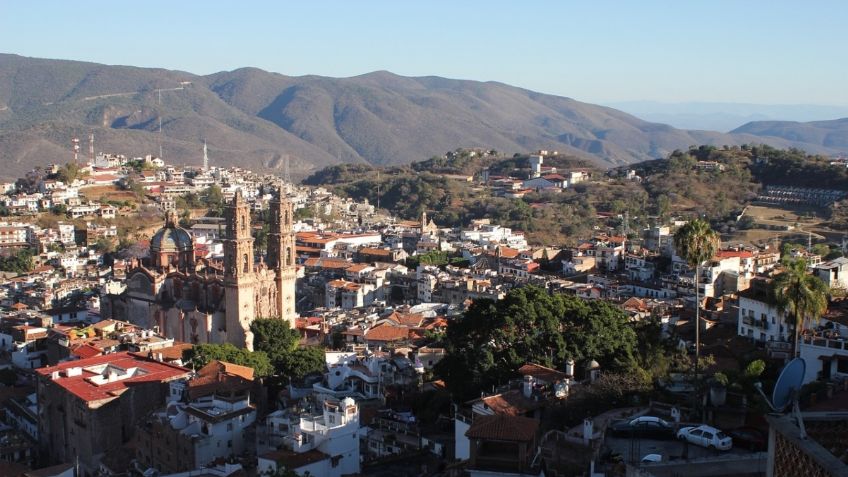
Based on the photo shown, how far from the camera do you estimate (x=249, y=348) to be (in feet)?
107

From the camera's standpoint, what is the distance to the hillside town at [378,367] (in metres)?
14.4

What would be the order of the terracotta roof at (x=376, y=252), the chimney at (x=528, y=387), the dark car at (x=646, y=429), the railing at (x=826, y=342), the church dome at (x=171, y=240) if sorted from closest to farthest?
the dark car at (x=646, y=429)
the chimney at (x=528, y=387)
the railing at (x=826, y=342)
the church dome at (x=171, y=240)
the terracotta roof at (x=376, y=252)

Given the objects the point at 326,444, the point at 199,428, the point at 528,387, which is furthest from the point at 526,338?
the point at 199,428

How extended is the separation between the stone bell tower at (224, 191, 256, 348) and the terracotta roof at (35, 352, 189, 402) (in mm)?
5964

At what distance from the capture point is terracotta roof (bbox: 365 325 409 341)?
32.6m

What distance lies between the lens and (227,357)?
27734 millimetres

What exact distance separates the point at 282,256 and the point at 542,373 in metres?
17.7

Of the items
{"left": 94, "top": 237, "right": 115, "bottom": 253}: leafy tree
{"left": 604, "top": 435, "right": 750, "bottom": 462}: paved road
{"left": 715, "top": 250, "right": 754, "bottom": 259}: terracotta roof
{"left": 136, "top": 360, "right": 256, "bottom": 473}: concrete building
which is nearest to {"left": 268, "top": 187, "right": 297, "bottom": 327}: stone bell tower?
{"left": 136, "top": 360, "right": 256, "bottom": 473}: concrete building

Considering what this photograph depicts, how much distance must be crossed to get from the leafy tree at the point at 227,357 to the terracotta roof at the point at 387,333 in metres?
5.14

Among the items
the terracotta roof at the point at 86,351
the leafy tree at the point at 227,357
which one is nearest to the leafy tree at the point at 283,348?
the leafy tree at the point at 227,357

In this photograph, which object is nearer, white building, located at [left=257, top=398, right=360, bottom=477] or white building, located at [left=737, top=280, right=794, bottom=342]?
white building, located at [left=257, top=398, right=360, bottom=477]

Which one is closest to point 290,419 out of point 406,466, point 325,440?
point 325,440

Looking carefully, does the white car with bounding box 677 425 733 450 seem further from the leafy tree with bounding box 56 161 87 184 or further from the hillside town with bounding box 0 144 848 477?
the leafy tree with bounding box 56 161 87 184

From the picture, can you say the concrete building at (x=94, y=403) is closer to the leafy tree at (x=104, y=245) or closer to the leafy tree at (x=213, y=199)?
the leafy tree at (x=104, y=245)
